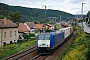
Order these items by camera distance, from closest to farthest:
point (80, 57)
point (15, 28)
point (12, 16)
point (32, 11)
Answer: point (80, 57)
point (15, 28)
point (12, 16)
point (32, 11)

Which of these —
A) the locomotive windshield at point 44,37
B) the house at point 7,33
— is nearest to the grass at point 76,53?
the locomotive windshield at point 44,37

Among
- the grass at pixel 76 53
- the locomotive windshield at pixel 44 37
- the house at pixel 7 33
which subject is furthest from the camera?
the house at pixel 7 33

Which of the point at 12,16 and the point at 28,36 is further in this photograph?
the point at 12,16

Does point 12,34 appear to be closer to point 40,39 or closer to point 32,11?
point 40,39

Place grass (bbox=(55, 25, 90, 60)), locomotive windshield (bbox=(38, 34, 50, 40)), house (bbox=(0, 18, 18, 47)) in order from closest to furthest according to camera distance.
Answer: grass (bbox=(55, 25, 90, 60)) → locomotive windshield (bbox=(38, 34, 50, 40)) → house (bbox=(0, 18, 18, 47))

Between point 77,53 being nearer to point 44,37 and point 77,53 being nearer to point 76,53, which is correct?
point 76,53

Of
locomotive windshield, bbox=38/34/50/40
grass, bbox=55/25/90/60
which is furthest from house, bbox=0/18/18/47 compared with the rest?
grass, bbox=55/25/90/60

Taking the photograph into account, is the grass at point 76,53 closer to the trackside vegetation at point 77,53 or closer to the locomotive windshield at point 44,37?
the trackside vegetation at point 77,53

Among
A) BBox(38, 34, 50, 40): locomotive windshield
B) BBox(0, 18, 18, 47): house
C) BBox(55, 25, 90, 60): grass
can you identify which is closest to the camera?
BBox(55, 25, 90, 60): grass

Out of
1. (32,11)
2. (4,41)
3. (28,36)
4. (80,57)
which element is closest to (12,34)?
(4,41)

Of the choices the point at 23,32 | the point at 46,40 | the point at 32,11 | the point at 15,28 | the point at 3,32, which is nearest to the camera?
the point at 46,40

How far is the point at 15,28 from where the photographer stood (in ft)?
158

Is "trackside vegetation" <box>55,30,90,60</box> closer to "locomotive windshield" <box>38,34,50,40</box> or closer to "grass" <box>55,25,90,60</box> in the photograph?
"grass" <box>55,25,90,60</box>

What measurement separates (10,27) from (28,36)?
1417 cm
